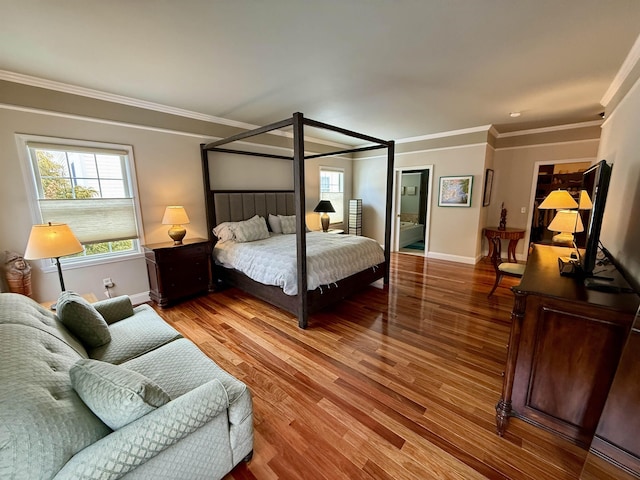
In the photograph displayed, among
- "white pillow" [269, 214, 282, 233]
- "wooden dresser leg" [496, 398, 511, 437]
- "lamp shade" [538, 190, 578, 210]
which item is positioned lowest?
"wooden dresser leg" [496, 398, 511, 437]

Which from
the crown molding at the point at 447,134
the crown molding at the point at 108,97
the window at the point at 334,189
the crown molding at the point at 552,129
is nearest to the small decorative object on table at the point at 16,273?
the crown molding at the point at 108,97

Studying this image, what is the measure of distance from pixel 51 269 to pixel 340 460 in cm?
355

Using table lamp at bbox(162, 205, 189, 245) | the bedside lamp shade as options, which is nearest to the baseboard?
the bedside lamp shade

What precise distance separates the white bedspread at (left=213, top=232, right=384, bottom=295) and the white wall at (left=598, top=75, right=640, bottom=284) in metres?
2.43

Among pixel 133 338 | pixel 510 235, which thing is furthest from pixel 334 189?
pixel 133 338

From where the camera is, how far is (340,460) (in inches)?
59.2

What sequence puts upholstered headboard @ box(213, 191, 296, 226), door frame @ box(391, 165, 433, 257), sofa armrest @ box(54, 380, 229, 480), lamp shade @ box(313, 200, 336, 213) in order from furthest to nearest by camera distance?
lamp shade @ box(313, 200, 336, 213), door frame @ box(391, 165, 433, 257), upholstered headboard @ box(213, 191, 296, 226), sofa armrest @ box(54, 380, 229, 480)

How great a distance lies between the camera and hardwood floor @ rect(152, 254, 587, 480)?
1.49 metres

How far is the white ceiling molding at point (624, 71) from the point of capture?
2267 mm

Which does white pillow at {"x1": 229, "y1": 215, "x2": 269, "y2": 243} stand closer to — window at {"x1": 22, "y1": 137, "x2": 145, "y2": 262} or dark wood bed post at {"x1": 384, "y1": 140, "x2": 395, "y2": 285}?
window at {"x1": 22, "y1": 137, "x2": 145, "y2": 262}

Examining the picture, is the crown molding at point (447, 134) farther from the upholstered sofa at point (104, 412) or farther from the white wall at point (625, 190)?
the upholstered sofa at point (104, 412)

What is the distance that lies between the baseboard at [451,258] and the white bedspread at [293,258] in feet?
7.64

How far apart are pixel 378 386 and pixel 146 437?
1584 millimetres

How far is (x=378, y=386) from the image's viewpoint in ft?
6.77
